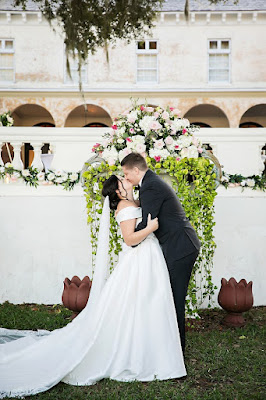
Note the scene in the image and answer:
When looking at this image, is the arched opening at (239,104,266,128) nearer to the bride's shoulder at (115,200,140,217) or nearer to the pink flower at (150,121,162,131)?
the pink flower at (150,121,162,131)

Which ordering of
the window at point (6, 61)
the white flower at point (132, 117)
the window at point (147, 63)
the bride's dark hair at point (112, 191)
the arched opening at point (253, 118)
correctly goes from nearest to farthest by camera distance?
the bride's dark hair at point (112, 191)
the white flower at point (132, 117)
the window at point (147, 63)
the window at point (6, 61)
the arched opening at point (253, 118)

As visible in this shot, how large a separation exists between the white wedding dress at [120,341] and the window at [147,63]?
13408 mm

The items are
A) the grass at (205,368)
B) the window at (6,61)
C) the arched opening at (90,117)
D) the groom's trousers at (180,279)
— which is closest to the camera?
the grass at (205,368)

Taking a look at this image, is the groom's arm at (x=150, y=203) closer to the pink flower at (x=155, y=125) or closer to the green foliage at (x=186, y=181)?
the green foliage at (x=186, y=181)

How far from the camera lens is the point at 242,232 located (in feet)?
18.9

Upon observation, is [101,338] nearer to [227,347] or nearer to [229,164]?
[227,347]

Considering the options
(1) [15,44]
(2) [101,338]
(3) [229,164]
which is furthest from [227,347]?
(1) [15,44]

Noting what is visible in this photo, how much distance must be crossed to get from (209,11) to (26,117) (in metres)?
7.73

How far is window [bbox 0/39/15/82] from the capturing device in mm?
16364

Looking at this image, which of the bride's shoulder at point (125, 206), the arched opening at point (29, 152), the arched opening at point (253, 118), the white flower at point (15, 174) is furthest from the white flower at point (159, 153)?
the arched opening at point (253, 118)

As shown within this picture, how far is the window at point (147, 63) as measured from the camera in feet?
53.1

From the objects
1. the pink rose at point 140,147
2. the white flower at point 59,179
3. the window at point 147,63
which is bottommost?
the white flower at point 59,179

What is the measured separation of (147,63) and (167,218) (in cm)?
1360

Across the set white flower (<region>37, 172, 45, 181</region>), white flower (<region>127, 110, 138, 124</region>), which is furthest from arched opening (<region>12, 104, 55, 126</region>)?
white flower (<region>127, 110, 138, 124</region>)
